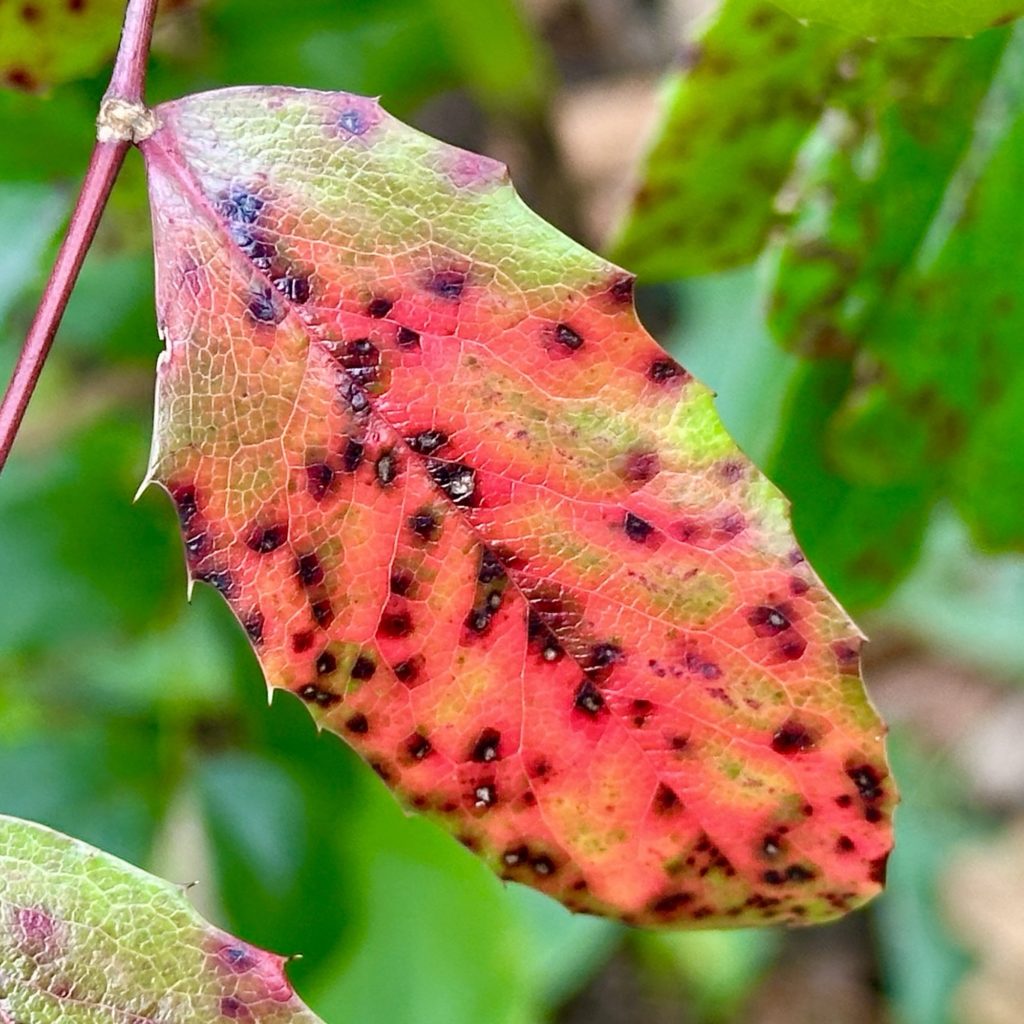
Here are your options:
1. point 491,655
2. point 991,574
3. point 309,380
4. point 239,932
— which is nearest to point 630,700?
point 491,655

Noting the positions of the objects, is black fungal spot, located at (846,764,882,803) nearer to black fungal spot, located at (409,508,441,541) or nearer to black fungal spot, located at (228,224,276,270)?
black fungal spot, located at (409,508,441,541)

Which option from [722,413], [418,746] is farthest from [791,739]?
[722,413]

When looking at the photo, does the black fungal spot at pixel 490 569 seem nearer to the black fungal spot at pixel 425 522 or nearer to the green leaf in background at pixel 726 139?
the black fungal spot at pixel 425 522

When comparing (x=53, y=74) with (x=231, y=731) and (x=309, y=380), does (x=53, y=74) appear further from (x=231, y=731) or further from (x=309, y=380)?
(x=231, y=731)

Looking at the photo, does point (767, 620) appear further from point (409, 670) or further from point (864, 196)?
point (864, 196)

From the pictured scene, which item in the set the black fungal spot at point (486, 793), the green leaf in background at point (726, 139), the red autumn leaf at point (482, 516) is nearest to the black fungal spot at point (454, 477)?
the red autumn leaf at point (482, 516)

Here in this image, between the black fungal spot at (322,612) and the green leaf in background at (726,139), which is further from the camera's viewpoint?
the green leaf in background at (726,139)
